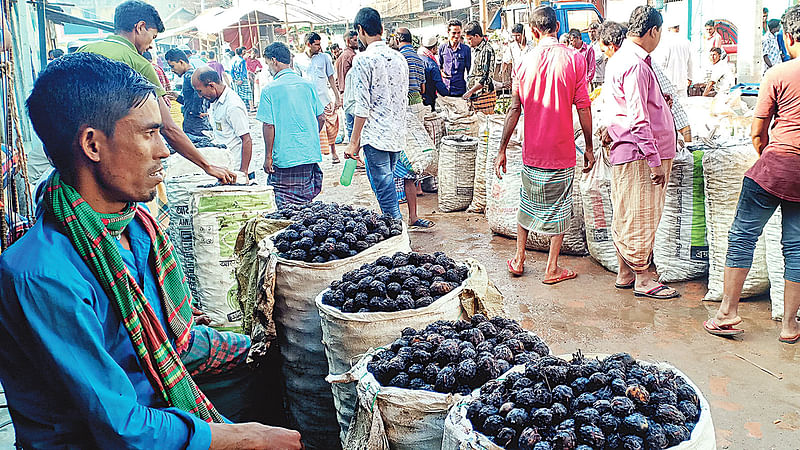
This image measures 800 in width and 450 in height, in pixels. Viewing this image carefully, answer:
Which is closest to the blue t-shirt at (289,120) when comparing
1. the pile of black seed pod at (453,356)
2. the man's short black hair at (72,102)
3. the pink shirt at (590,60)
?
the pile of black seed pod at (453,356)

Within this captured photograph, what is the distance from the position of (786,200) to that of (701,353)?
1046mm

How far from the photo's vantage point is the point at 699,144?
16.4 feet

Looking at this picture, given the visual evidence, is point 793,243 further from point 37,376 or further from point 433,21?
point 433,21

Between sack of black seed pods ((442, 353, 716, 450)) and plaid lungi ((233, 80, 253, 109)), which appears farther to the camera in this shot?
plaid lungi ((233, 80, 253, 109))

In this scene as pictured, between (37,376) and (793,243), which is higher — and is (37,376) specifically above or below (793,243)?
above

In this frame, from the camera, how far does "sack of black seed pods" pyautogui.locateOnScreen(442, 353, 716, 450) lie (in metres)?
1.63

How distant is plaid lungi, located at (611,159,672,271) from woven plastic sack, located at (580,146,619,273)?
0.38 metres

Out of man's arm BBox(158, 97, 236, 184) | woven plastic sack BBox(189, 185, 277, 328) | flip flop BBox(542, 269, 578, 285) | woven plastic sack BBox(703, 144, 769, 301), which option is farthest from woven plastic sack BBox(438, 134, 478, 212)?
man's arm BBox(158, 97, 236, 184)

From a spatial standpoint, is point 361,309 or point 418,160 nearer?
point 361,309

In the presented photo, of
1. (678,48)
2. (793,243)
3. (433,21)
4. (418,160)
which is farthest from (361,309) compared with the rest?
(433,21)

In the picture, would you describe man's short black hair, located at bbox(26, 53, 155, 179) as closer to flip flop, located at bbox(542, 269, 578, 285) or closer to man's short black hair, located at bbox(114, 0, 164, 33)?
man's short black hair, located at bbox(114, 0, 164, 33)

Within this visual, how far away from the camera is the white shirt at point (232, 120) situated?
585 centimetres

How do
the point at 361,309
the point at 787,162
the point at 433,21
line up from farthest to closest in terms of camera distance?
the point at 433,21, the point at 787,162, the point at 361,309

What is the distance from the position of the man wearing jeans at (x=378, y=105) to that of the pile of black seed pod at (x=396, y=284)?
320cm
